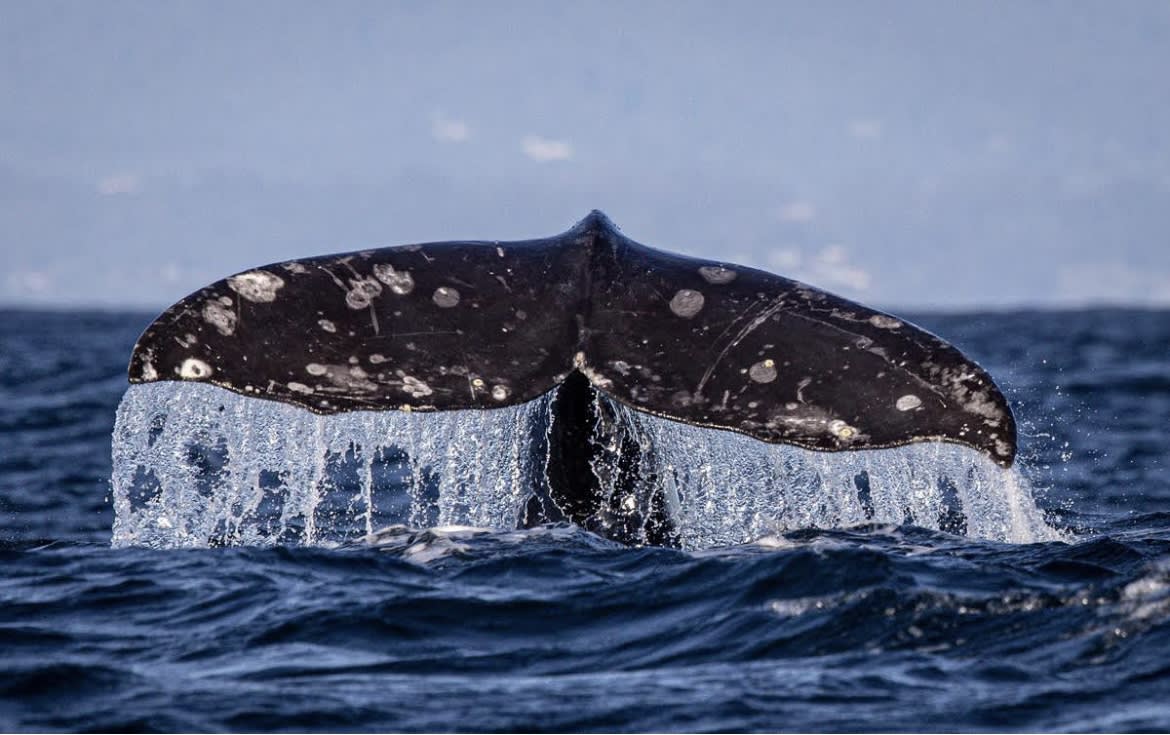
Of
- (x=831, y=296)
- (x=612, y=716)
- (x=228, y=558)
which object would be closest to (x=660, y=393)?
(x=831, y=296)

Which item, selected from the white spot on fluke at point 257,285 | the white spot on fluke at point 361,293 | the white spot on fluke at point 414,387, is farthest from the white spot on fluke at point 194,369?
the white spot on fluke at point 414,387

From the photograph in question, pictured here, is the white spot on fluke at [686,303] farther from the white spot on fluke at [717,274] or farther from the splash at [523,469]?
the splash at [523,469]

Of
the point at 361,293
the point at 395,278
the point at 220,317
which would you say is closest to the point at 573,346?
the point at 395,278

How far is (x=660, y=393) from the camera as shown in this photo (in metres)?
7.05

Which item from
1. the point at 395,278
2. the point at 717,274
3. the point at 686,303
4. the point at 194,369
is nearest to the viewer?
the point at 194,369

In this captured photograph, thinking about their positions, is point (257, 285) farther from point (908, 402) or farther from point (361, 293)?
point (908, 402)

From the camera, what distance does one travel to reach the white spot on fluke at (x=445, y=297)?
7152 mm

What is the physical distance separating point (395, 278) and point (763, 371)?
162 cm

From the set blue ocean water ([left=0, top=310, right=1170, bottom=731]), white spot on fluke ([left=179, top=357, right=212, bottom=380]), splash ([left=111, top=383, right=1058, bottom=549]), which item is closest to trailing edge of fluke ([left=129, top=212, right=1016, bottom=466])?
white spot on fluke ([left=179, top=357, right=212, bottom=380])

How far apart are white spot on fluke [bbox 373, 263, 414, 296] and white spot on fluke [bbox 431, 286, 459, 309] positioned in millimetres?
112

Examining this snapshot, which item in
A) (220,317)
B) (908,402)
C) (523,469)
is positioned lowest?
(523,469)

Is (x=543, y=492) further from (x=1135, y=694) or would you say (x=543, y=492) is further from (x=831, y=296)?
(x=1135, y=694)

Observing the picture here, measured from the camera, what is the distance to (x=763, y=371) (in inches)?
278

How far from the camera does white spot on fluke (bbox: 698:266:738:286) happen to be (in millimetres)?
7383
